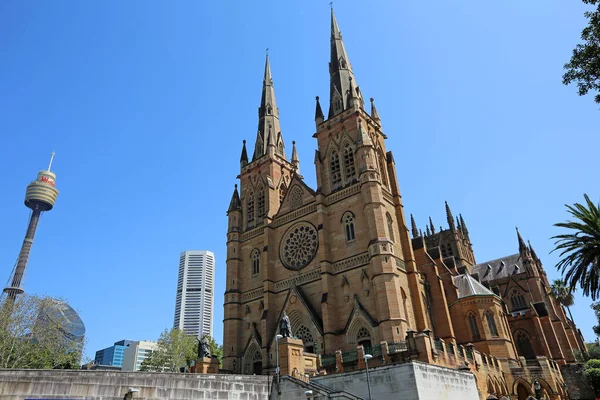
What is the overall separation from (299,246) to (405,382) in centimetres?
2230

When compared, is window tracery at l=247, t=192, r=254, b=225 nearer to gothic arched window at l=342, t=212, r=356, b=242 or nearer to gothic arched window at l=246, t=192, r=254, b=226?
gothic arched window at l=246, t=192, r=254, b=226

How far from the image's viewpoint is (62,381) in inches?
566

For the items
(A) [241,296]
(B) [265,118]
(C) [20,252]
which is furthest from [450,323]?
(C) [20,252]

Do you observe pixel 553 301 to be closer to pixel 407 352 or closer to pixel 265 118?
pixel 407 352

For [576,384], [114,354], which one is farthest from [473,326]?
[114,354]

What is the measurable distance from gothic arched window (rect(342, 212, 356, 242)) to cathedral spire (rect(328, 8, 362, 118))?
12204 mm

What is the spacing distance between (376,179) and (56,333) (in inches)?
1238

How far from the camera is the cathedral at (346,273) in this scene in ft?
106

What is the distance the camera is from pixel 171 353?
169ft

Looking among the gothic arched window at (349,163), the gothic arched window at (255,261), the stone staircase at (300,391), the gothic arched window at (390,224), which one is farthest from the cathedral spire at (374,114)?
the stone staircase at (300,391)

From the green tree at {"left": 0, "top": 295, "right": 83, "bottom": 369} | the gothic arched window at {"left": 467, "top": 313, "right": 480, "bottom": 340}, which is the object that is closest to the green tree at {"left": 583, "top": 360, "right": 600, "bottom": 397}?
the gothic arched window at {"left": 467, "top": 313, "right": 480, "bottom": 340}

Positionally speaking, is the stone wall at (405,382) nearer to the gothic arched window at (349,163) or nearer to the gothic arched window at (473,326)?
the gothic arched window at (473,326)

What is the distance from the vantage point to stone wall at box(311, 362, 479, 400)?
1778 cm

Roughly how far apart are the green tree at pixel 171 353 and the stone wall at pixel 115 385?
37622 millimetres
